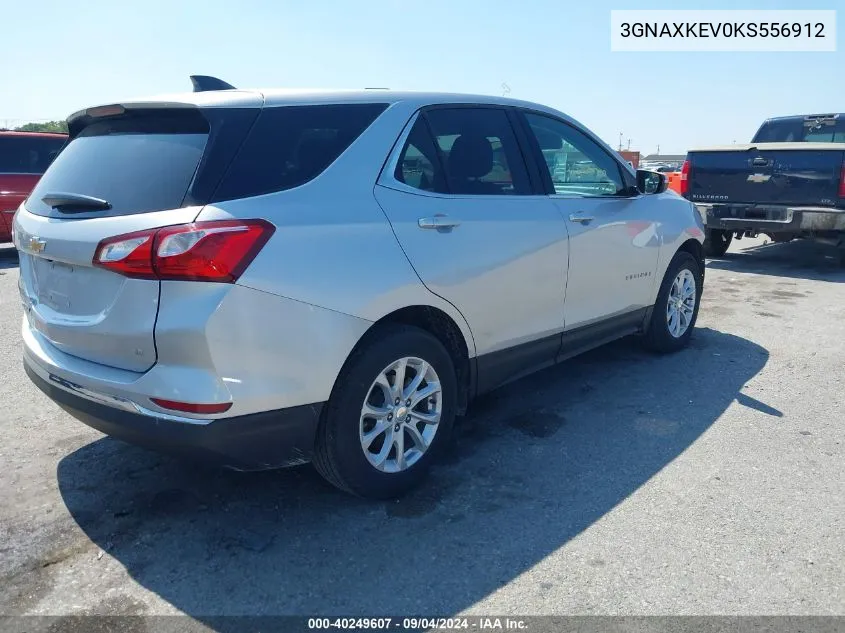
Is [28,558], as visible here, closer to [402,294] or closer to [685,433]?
[402,294]

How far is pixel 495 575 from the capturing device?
105 inches

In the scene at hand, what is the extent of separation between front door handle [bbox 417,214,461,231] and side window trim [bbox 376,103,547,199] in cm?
12

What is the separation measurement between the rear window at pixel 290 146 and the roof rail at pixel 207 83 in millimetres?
660

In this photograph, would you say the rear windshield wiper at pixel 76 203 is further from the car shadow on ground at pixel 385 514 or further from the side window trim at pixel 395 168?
the car shadow on ground at pixel 385 514

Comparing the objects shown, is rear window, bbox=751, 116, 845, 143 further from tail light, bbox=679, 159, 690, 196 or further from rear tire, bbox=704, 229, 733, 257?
tail light, bbox=679, 159, 690, 196

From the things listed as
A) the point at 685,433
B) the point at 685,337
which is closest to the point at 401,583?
the point at 685,433

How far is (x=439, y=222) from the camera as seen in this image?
3211mm

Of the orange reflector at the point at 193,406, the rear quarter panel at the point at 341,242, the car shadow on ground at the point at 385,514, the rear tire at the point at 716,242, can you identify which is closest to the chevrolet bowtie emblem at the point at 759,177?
the rear tire at the point at 716,242

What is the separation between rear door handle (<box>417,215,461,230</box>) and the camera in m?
3.14

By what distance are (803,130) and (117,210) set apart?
36.1 ft

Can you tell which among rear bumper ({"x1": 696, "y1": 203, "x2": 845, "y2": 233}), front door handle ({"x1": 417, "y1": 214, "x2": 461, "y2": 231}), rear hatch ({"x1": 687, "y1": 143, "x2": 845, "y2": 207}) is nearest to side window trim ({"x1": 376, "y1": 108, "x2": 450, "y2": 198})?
front door handle ({"x1": 417, "y1": 214, "x2": 461, "y2": 231})

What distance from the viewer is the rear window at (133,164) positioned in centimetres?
263

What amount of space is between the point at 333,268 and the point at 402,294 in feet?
1.27

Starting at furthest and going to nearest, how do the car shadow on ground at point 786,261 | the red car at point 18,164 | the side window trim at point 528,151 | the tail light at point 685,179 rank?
the red car at point 18,164 < the tail light at point 685,179 < the car shadow on ground at point 786,261 < the side window trim at point 528,151
